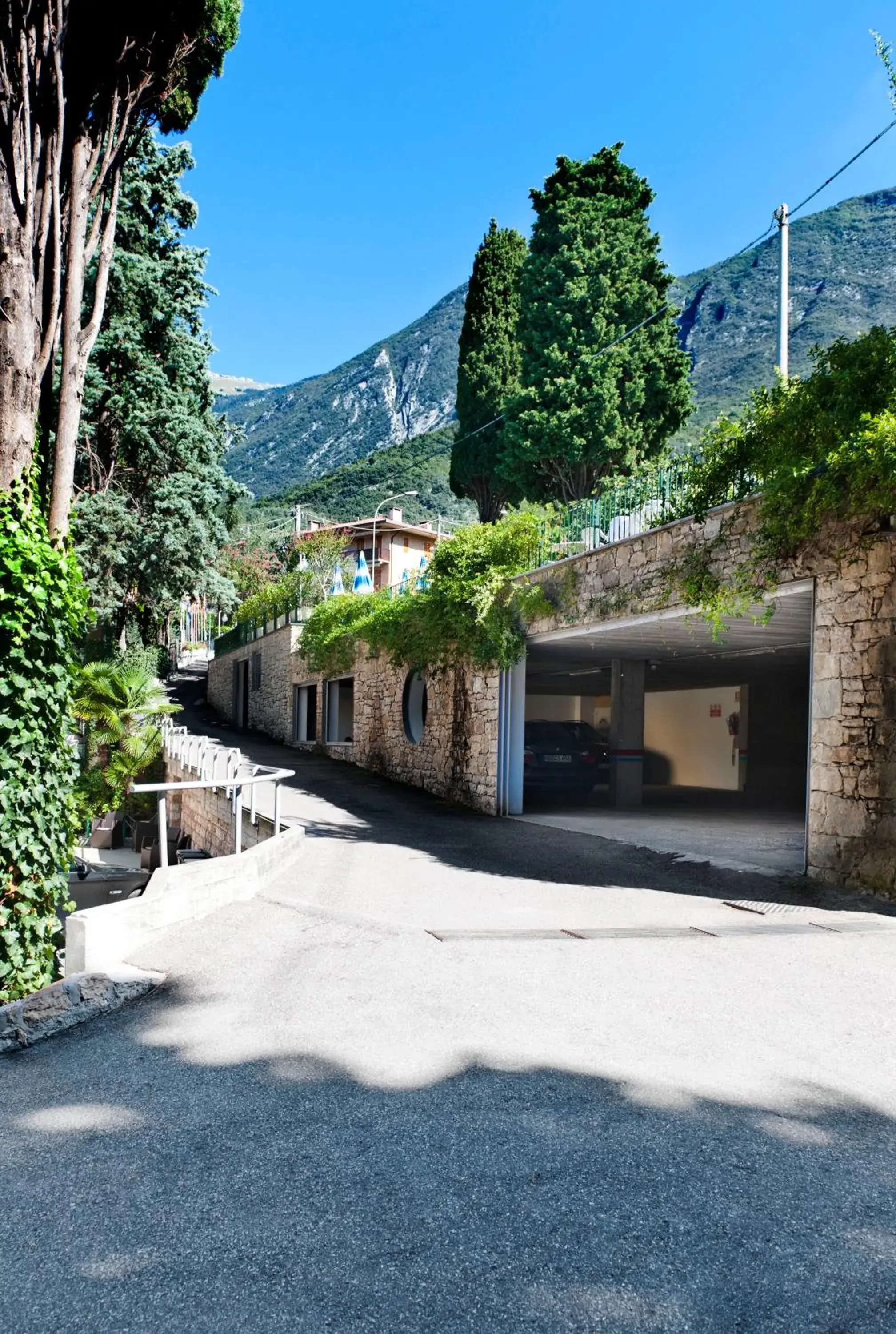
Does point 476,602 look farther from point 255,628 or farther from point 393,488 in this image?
point 393,488

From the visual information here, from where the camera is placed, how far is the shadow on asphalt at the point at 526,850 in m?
8.09

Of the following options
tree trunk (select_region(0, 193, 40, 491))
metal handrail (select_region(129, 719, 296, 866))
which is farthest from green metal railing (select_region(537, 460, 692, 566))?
tree trunk (select_region(0, 193, 40, 491))

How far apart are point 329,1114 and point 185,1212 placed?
751mm

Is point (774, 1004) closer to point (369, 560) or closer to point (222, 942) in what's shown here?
point (222, 942)

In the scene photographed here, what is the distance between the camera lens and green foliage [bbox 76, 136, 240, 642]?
723 inches

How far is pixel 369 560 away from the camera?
53.8m

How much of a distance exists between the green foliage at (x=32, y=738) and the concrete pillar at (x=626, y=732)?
1176 centimetres

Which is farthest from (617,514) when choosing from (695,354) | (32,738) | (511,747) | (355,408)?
(355,408)

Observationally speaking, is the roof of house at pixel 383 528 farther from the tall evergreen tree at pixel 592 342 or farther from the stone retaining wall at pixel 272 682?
the tall evergreen tree at pixel 592 342

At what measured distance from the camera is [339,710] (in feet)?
78.3

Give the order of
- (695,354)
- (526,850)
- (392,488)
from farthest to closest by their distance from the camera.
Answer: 1. (695,354)
2. (392,488)
3. (526,850)

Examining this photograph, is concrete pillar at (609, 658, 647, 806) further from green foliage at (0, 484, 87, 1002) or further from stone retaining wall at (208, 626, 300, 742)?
stone retaining wall at (208, 626, 300, 742)

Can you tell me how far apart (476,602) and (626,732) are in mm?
3983

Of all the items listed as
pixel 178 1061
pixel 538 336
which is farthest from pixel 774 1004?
pixel 538 336
